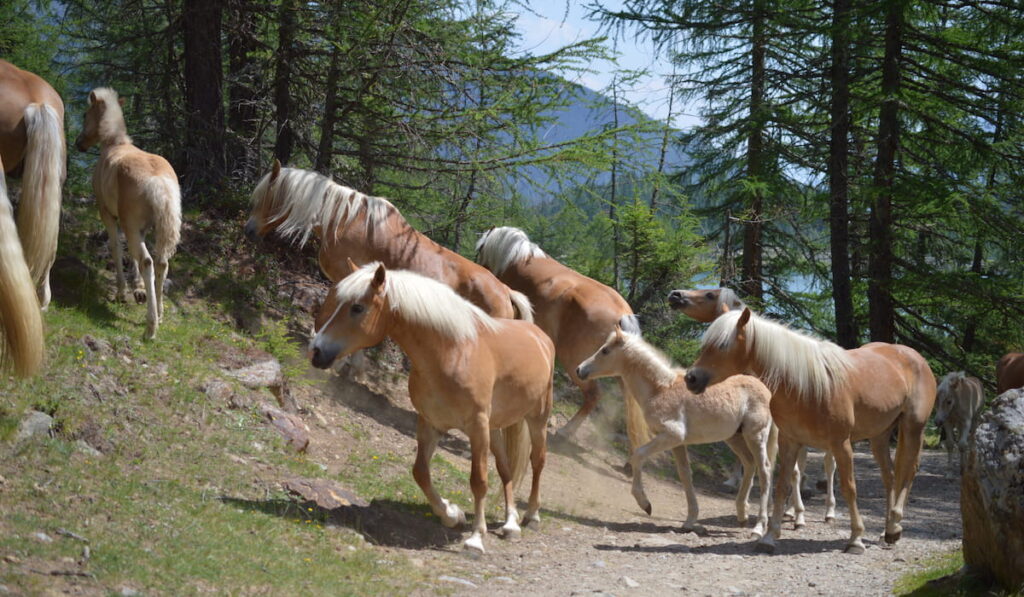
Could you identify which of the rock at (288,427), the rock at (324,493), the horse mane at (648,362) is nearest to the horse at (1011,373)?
the horse mane at (648,362)

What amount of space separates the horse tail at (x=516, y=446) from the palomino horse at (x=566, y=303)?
234 centimetres

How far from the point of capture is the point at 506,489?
7508 mm

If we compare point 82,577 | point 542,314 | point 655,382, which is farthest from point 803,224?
point 82,577

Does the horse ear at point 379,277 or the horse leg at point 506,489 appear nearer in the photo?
the horse ear at point 379,277

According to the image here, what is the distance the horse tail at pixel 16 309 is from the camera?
4035 millimetres

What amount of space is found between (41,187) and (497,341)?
387 centimetres

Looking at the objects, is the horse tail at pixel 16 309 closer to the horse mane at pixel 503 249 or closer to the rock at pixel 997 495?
the rock at pixel 997 495

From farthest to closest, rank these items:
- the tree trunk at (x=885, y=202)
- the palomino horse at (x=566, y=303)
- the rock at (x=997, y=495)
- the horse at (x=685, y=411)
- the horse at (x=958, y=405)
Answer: the horse at (x=958, y=405) → the tree trunk at (x=885, y=202) → the palomino horse at (x=566, y=303) → the horse at (x=685, y=411) → the rock at (x=997, y=495)

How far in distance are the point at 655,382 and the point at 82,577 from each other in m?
6.27

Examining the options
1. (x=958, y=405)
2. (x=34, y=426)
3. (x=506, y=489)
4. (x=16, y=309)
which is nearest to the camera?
(x=16, y=309)

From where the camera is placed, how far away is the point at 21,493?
17.0 ft

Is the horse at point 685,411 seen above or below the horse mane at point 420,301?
below

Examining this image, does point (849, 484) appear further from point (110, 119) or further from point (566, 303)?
point (110, 119)

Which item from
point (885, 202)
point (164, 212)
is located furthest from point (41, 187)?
point (885, 202)
